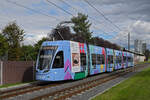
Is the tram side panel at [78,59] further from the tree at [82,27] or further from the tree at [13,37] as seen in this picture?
the tree at [82,27]

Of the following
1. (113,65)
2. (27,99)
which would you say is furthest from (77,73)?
(113,65)

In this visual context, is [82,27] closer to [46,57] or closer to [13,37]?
[13,37]

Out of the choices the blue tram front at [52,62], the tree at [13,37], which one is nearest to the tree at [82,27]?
the tree at [13,37]

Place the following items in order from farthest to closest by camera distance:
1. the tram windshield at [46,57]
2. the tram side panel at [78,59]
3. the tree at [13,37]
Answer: the tree at [13,37]
the tram side panel at [78,59]
the tram windshield at [46,57]

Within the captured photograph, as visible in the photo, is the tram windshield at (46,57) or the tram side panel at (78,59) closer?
the tram windshield at (46,57)

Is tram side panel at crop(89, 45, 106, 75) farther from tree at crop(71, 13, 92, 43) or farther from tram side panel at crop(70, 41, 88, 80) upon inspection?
tree at crop(71, 13, 92, 43)

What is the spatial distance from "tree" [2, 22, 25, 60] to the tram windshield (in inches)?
808

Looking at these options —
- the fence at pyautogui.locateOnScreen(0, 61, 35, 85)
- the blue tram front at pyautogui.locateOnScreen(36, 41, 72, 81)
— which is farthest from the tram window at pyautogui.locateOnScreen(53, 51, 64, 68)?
the fence at pyautogui.locateOnScreen(0, 61, 35, 85)

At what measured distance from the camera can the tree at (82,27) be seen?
62.7 m

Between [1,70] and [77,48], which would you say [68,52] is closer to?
[77,48]

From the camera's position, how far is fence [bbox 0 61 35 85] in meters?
16.1

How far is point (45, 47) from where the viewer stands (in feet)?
52.6

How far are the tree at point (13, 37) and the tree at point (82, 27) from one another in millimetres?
27331

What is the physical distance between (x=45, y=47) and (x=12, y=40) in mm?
22007
